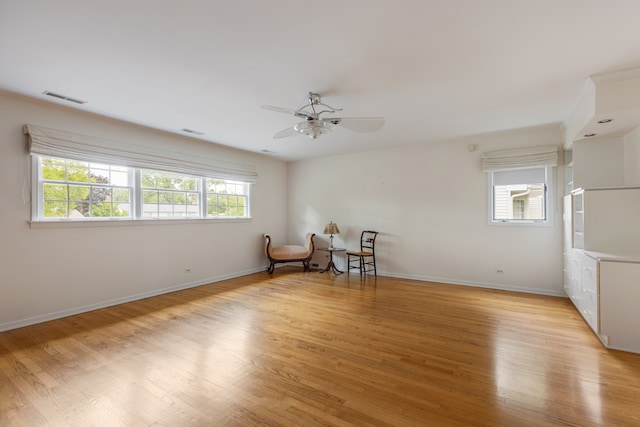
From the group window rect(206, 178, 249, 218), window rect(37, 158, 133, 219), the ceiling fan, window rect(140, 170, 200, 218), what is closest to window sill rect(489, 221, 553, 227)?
the ceiling fan

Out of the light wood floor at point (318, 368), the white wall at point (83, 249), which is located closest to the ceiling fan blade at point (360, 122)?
the light wood floor at point (318, 368)

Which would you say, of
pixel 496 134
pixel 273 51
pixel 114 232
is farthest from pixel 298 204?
pixel 273 51

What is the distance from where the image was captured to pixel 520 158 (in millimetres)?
4582

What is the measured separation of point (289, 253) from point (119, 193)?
11.0ft

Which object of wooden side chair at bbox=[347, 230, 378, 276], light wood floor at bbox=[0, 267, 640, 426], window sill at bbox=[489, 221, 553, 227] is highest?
window sill at bbox=[489, 221, 553, 227]

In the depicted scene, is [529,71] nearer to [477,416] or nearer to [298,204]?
[477,416]

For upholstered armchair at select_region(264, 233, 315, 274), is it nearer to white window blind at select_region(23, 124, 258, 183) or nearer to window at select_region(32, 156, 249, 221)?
window at select_region(32, 156, 249, 221)

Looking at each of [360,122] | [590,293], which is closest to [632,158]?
[590,293]

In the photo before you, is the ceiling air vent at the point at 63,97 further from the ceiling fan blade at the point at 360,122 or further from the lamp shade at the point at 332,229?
the lamp shade at the point at 332,229

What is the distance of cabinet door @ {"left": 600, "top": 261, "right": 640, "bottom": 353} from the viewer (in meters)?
2.61

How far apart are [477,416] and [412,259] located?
3.94 m

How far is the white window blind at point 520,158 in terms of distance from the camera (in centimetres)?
440

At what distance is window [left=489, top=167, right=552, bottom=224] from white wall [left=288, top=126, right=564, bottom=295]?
0.47 feet

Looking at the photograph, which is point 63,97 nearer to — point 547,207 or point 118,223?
point 118,223
